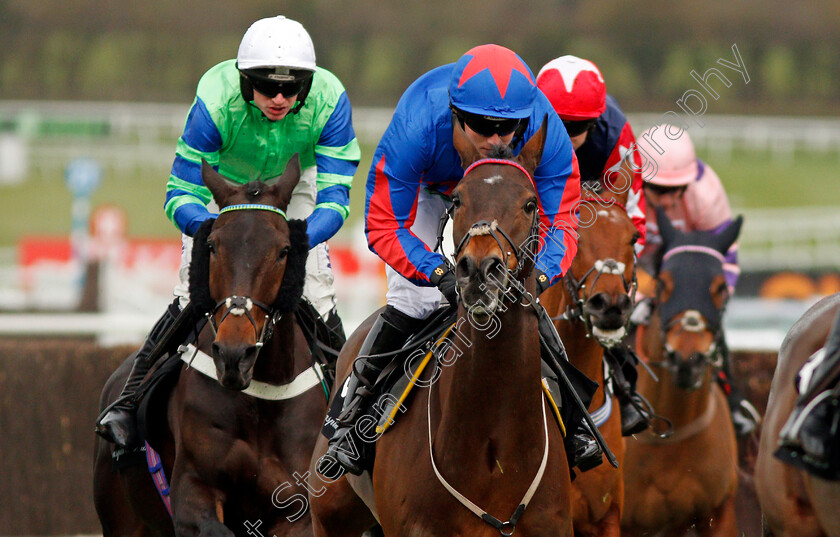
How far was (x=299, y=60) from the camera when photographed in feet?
16.7

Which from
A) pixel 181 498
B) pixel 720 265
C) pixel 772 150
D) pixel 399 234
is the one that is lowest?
pixel 772 150

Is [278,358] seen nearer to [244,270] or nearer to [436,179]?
[244,270]

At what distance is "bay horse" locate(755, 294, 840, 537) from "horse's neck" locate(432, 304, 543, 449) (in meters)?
0.86

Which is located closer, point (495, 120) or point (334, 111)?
point (495, 120)

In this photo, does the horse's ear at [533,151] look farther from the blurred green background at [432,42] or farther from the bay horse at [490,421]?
the blurred green background at [432,42]

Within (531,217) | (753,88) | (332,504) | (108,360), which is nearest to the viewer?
(531,217)

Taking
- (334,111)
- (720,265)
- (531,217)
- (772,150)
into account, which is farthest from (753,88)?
(531,217)

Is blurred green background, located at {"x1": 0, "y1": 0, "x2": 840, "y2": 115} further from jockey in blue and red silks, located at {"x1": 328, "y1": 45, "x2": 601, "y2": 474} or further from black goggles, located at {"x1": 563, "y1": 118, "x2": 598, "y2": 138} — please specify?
jockey in blue and red silks, located at {"x1": 328, "y1": 45, "x2": 601, "y2": 474}

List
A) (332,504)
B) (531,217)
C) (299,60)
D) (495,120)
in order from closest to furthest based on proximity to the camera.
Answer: (531,217) < (495,120) < (332,504) < (299,60)

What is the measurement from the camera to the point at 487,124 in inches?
152

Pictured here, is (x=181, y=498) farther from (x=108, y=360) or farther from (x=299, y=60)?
(x=108, y=360)

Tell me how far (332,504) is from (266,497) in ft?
1.07

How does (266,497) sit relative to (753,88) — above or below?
above

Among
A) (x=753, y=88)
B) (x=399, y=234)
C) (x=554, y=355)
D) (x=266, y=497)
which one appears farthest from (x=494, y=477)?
(x=753, y=88)
